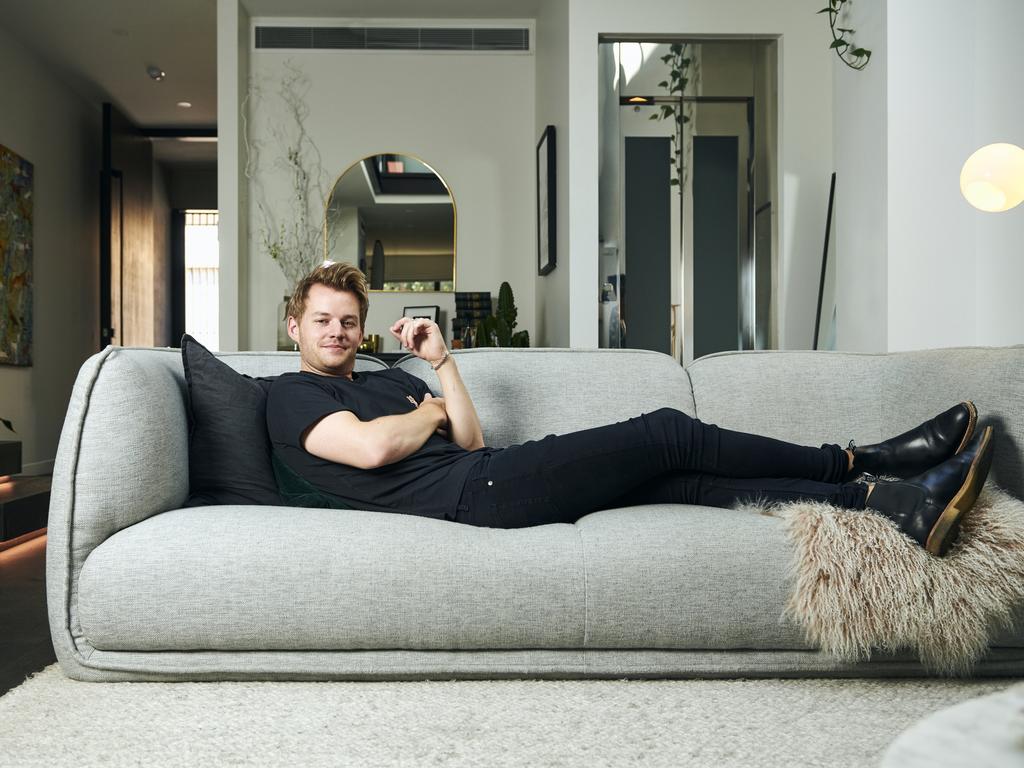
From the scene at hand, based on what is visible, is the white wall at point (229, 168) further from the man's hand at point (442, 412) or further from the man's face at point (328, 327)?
the man's hand at point (442, 412)

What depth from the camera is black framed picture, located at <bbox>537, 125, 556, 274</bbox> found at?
4.67 m

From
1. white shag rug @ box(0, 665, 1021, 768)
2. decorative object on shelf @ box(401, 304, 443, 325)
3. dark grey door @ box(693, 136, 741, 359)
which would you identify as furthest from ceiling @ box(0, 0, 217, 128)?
white shag rug @ box(0, 665, 1021, 768)

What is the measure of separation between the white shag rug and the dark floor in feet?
0.40

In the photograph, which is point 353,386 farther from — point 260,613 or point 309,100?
point 309,100

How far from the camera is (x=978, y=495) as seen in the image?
5.32ft

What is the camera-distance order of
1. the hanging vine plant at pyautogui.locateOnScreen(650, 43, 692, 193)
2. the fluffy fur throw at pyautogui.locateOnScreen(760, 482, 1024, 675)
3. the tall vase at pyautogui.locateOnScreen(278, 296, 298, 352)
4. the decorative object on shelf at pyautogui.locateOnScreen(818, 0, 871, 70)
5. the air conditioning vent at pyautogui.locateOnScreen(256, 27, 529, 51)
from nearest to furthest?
the fluffy fur throw at pyautogui.locateOnScreen(760, 482, 1024, 675), the decorative object on shelf at pyautogui.locateOnScreen(818, 0, 871, 70), the hanging vine plant at pyautogui.locateOnScreen(650, 43, 692, 193), the tall vase at pyautogui.locateOnScreen(278, 296, 298, 352), the air conditioning vent at pyautogui.locateOnScreen(256, 27, 529, 51)

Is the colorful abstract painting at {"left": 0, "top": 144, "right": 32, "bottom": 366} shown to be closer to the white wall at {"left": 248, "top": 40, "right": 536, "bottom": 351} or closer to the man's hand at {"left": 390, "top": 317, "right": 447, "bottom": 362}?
the white wall at {"left": 248, "top": 40, "right": 536, "bottom": 351}

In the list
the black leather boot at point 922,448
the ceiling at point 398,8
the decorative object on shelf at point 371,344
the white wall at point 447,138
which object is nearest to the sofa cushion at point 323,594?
the black leather boot at point 922,448

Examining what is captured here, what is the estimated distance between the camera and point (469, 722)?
4.65 feet

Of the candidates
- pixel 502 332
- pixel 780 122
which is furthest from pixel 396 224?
pixel 780 122

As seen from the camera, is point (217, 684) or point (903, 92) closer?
point (217, 684)

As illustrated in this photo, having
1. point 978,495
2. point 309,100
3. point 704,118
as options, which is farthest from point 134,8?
point 978,495

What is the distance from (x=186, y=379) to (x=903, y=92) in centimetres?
246

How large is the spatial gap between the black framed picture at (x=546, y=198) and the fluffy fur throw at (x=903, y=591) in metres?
Result: 3.24
